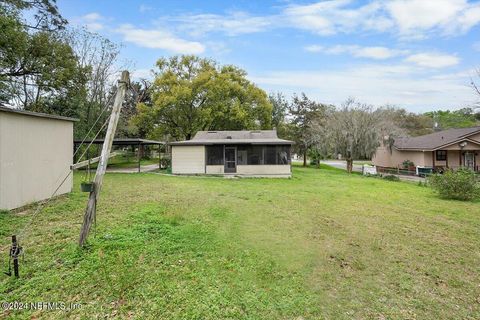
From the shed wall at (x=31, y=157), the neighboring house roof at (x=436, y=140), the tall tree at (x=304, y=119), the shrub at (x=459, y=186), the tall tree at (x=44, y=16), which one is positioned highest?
the tall tree at (x=44, y=16)

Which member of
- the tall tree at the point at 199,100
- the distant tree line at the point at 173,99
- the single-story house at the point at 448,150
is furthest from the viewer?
the tall tree at the point at 199,100

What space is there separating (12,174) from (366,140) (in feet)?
72.2

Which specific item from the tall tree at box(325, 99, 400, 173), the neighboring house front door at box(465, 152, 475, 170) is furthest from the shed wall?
the neighboring house front door at box(465, 152, 475, 170)

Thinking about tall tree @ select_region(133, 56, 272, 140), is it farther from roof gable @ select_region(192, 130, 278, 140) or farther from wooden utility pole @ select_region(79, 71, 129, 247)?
wooden utility pole @ select_region(79, 71, 129, 247)

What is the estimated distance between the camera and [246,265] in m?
4.31

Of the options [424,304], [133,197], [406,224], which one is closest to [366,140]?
[406,224]

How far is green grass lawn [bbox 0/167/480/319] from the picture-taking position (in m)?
3.23

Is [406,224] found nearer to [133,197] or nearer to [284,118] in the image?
[133,197]

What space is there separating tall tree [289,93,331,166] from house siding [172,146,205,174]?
43.2ft

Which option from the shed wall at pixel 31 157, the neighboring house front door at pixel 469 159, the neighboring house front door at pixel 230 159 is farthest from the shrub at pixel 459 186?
the shed wall at pixel 31 157

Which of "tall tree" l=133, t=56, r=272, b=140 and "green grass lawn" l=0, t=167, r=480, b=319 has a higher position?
"tall tree" l=133, t=56, r=272, b=140

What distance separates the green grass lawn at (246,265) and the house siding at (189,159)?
11.0m

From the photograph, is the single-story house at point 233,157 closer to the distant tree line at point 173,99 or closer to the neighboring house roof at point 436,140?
the distant tree line at point 173,99

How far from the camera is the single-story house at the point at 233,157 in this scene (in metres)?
18.2
